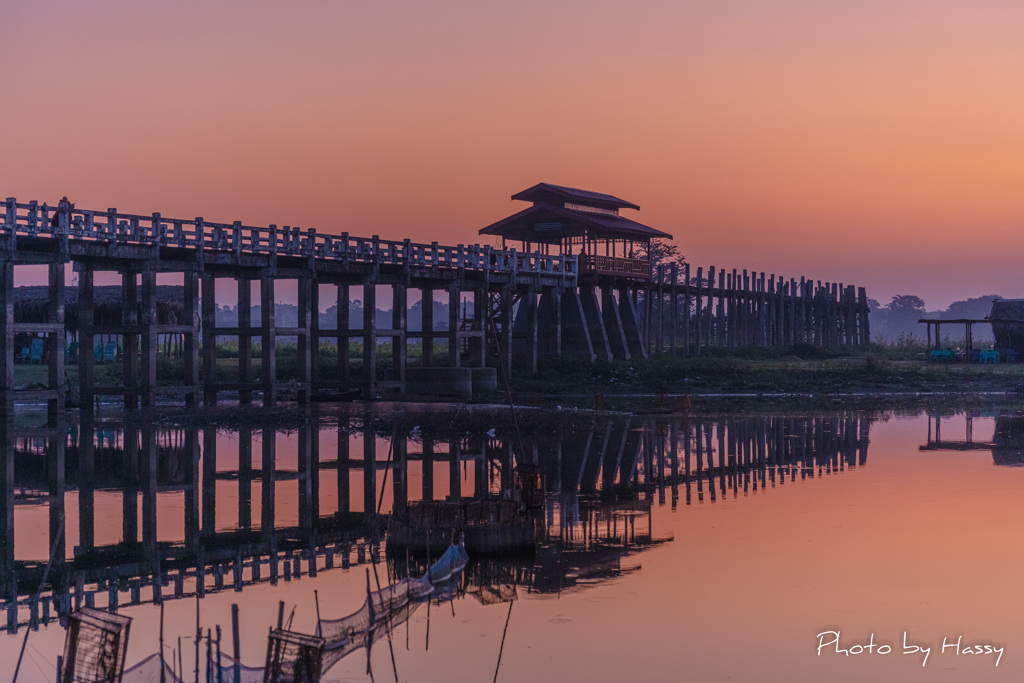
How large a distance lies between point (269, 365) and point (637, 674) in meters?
31.0

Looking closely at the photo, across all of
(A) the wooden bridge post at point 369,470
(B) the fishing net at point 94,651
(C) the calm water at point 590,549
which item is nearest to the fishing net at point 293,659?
(C) the calm water at point 590,549

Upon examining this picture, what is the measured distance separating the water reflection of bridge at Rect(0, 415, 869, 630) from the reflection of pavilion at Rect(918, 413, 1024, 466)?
2.13m

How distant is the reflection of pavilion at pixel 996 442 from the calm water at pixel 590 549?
0.24 meters

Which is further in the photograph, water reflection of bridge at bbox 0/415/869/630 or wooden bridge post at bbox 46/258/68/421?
wooden bridge post at bbox 46/258/68/421

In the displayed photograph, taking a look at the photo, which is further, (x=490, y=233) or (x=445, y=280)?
(x=490, y=233)

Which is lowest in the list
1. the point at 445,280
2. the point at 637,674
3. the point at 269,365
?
the point at 637,674

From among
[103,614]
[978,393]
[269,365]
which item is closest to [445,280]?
[269,365]

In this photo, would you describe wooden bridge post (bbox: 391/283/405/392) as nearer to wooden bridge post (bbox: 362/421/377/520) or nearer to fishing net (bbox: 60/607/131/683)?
wooden bridge post (bbox: 362/421/377/520)

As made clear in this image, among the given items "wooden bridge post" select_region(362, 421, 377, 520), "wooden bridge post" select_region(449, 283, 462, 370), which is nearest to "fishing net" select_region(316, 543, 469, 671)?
"wooden bridge post" select_region(362, 421, 377, 520)

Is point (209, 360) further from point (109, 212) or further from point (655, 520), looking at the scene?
point (655, 520)

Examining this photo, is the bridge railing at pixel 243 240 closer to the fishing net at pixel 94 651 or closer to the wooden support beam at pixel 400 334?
the wooden support beam at pixel 400 334

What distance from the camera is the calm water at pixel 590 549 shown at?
14.0m

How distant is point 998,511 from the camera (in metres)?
23.0

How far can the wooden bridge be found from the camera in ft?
121
